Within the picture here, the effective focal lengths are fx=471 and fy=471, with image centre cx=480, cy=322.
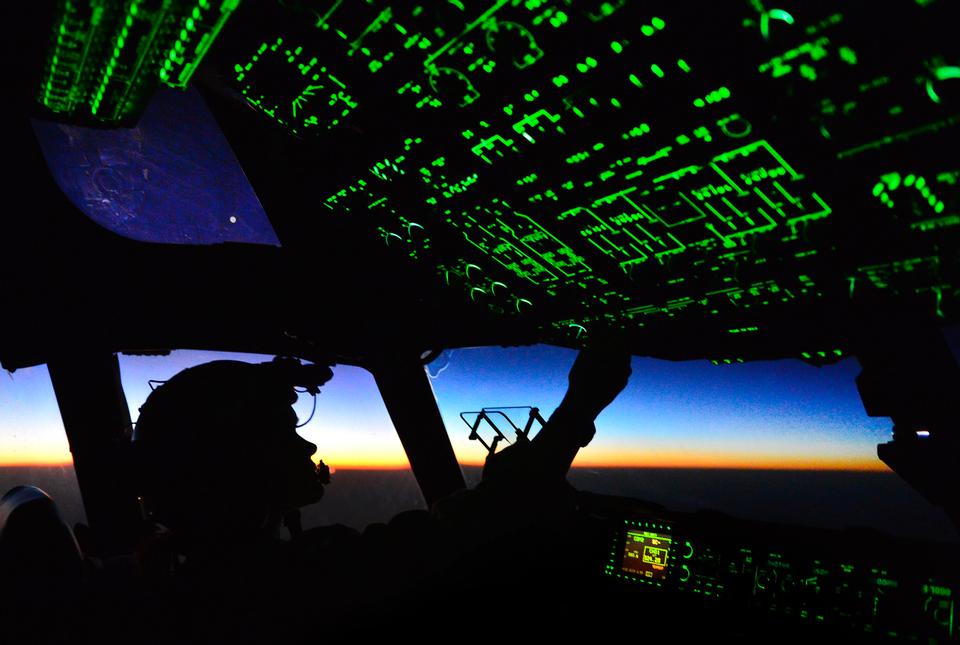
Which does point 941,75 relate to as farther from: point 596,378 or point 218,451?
point 218,451

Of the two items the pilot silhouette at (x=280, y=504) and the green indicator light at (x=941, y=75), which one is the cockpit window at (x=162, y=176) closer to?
the pilot silhouette at (x=280, y=504)

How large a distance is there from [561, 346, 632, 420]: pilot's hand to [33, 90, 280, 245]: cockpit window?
1498 mm

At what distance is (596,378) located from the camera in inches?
39.9

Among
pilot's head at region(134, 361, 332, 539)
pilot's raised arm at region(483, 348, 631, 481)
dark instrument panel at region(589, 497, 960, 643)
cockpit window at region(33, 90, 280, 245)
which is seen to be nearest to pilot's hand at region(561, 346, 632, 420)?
pilot's raised arm at region(483, 348, 631, 481)

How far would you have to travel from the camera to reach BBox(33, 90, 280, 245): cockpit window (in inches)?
66.3

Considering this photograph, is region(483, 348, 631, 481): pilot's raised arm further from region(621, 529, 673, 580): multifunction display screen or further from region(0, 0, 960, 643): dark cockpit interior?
region(621, 529, 673, 580): multifunction display screen

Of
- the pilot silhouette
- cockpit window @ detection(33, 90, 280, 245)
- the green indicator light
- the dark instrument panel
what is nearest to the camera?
the green indicator light

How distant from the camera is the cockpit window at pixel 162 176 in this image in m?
1.68

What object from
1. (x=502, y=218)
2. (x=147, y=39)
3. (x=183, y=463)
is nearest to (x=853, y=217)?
(x=502, y=218)

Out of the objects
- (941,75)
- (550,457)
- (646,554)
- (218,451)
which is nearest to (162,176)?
(218,451)

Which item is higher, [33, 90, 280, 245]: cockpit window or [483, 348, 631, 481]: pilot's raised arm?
[33, 90, 280, 245]: cockpit window

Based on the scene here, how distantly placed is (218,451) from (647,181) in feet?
3.11

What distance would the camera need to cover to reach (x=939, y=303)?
2.03ft

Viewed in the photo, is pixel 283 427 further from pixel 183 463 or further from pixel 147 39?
pixel 147 39
